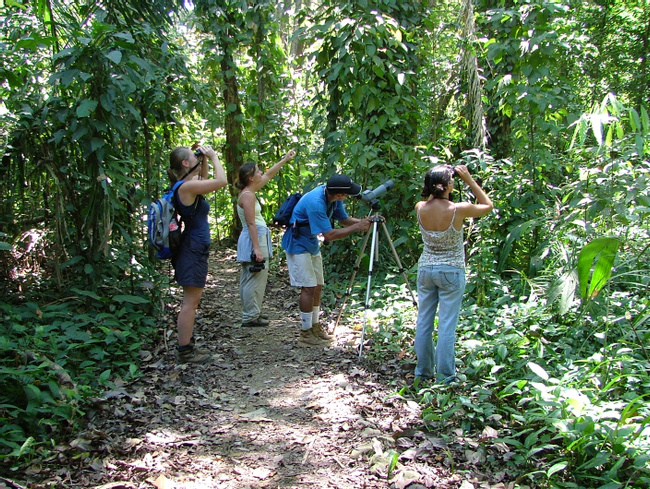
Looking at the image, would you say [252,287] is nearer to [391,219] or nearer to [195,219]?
[195,219]

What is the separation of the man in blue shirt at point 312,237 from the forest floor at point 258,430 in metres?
0.26

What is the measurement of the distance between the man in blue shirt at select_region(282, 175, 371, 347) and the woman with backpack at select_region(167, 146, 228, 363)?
2.92ft

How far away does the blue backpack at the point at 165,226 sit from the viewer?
→ 4.11m

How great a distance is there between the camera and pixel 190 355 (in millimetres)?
4426

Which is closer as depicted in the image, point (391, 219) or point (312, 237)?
point (312, 237)

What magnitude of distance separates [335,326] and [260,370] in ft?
3.33

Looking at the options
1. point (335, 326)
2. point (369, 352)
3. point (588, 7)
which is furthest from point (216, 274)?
point (588, 7)

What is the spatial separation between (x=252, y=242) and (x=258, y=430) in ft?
7.62

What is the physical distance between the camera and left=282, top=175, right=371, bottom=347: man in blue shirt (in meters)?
4.66

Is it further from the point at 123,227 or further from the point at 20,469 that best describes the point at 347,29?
the point at 20,469

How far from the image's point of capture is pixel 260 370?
14.5 feet

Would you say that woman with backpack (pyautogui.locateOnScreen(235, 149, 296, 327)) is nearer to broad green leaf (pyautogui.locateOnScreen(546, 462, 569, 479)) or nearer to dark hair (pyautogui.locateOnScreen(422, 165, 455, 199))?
dark hair (pyautogui.locateOnScreen(422, 165, 455, 199))

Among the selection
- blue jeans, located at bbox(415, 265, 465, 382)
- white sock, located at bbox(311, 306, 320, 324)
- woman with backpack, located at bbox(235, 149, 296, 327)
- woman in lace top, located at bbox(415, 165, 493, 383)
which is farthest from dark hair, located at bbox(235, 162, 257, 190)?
blue jeans, located at bbox(415, 265, 465, 382)

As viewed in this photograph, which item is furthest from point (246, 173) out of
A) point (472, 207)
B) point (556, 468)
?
point (556, 468)
